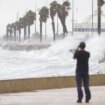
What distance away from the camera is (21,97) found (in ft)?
58.0

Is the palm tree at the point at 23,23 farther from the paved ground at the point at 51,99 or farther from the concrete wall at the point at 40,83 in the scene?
the paved ground at the point at 51,99

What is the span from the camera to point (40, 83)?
20.9m

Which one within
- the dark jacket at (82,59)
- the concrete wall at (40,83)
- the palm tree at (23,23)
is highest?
the dark jacket at (82,59)

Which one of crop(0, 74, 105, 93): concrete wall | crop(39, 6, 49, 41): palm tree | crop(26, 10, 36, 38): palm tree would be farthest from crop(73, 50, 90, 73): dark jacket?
crop(26, 10, 36, 38): palm tree

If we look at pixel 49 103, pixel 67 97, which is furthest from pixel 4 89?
pixel 49 103

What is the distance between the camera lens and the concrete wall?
19983mm

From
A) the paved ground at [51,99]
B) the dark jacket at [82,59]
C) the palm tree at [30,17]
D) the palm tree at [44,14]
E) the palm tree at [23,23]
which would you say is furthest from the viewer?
the palm tree at [23,23]

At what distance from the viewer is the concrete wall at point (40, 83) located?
65.6ft

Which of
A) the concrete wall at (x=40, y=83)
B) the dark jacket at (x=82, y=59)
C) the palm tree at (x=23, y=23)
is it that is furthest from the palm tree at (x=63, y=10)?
the dark jacket at (x=82, y=59)

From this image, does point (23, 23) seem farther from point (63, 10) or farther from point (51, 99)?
point (51, 99)

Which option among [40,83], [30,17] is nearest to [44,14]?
[30,17]

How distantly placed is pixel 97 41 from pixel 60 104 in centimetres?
5800

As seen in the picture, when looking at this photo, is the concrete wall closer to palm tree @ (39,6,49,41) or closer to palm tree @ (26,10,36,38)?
palm tree @ (39,6,49,41)

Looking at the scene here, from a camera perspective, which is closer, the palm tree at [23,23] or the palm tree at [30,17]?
the palm tree at [30,17]
